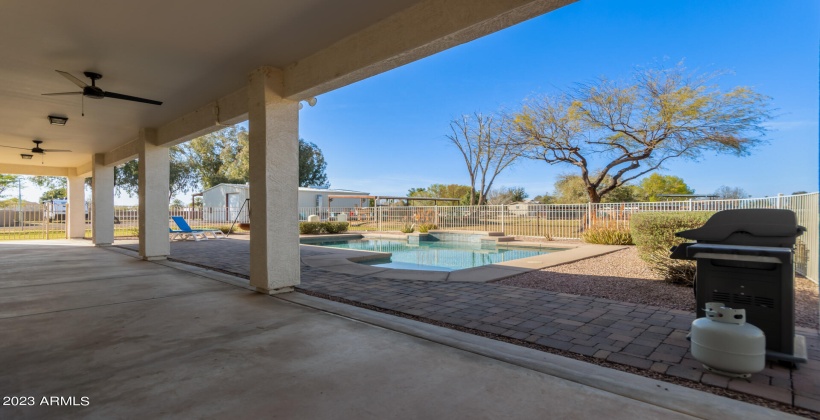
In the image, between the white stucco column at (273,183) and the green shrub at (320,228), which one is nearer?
the white stucco column at (273,183)

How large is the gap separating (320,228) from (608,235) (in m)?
10.7

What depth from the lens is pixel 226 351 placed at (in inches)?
108

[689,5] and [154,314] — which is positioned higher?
[689,5]

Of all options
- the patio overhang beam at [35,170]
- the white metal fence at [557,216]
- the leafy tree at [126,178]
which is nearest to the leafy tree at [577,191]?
the white metal fence at [557,216]

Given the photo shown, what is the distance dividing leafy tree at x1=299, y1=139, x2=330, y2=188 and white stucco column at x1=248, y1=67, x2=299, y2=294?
26.6 metres

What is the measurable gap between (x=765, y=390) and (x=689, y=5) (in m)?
16.1

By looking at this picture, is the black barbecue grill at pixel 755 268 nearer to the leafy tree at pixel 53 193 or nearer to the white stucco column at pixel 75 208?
the white stucco column at pixel 75 208

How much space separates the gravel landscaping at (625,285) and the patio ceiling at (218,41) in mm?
3236

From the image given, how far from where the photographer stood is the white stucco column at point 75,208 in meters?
13.8

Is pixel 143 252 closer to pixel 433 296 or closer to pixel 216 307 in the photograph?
pixel 216 307

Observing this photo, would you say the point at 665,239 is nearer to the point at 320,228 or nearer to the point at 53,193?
the point at 320,228

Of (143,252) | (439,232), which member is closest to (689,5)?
(439,232)

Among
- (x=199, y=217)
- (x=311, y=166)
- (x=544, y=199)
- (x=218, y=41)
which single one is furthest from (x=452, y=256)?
(x=544, y=199)

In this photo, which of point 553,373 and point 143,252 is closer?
point 553,373
